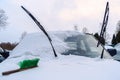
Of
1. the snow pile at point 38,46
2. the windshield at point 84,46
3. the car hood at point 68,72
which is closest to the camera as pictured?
the car hood at point 68,72

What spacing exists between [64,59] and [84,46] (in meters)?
0.89

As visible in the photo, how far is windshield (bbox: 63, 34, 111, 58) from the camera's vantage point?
442 cm

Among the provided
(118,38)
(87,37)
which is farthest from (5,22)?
(87,37)

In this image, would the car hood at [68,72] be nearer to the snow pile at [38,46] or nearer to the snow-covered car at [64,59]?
the snow-covered car at [64,59]

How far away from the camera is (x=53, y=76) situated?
2916 millimetres

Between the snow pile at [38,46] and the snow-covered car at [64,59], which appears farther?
the snow pile at [38,46]

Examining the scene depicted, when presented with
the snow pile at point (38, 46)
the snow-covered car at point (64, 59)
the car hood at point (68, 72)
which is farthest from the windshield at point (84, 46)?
the car hood at point (68, 72)

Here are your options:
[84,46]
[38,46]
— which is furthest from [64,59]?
[84,46]

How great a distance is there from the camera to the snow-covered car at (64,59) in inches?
118

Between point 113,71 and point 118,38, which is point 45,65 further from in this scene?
point 118,38

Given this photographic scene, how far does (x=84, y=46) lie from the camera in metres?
4.68

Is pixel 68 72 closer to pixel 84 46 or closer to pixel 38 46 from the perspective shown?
pixel 38 46

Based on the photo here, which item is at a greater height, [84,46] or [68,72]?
[68,72]

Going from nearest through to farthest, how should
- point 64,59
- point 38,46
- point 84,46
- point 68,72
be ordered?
point 68,72 → point 64,59 → point 38,46 → point 84,46
